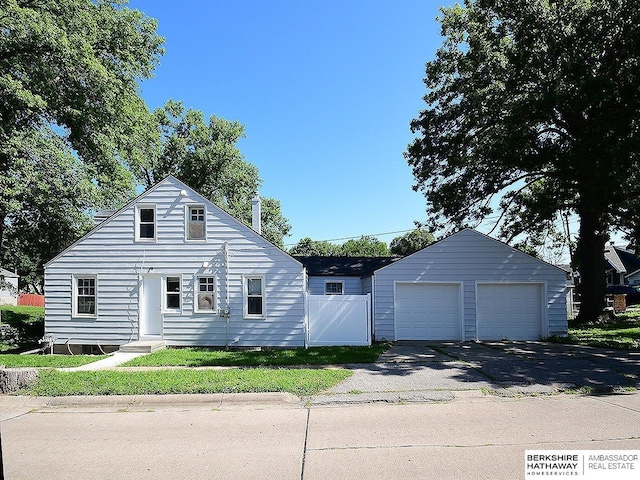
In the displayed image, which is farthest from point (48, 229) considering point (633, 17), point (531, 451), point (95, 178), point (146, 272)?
point (633, 17)

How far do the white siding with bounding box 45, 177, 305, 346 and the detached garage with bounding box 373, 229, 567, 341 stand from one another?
370 centimetres

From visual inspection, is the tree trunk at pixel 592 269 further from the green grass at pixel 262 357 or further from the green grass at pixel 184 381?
the green grass at pixel 184 381

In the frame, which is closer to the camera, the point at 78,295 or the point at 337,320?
the point at 337,320

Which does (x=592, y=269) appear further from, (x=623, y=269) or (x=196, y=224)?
(x=623, y=269)

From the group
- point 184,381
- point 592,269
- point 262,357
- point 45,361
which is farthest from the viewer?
point 592,269

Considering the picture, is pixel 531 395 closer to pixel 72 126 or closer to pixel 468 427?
pixel 468 427

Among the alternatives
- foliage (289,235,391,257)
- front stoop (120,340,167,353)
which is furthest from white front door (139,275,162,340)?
foliage (289,235,391,257)

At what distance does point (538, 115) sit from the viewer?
15.6m

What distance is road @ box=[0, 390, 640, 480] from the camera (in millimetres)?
4812

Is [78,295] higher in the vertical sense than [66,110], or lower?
lower

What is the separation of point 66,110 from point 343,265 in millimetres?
13626

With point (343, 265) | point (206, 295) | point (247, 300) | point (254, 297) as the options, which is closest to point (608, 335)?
point (343, 265)

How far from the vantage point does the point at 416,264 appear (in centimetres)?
1576

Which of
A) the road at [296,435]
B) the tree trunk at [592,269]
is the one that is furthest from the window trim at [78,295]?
the tree trunk at [592,269]
